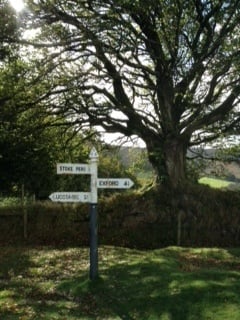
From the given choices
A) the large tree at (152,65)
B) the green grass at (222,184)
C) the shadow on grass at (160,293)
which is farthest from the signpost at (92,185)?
the green grass at (222,184)

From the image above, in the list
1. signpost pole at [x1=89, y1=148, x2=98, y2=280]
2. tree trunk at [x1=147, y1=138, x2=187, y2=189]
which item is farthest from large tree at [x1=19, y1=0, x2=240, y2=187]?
signpost pole at [x1=89, y1=148, x2=98, y2=280]

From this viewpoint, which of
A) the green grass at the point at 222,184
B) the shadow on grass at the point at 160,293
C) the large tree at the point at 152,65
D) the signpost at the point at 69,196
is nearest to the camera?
the shadow on grass at the point at 160,293

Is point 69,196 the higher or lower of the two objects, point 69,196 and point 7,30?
the lower

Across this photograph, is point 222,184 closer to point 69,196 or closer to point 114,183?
point 114,183

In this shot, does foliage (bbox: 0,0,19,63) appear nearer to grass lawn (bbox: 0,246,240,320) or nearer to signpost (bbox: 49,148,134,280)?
grass lawn (bbox: 0,246,240,320)

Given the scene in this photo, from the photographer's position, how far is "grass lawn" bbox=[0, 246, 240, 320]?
8.98 meters

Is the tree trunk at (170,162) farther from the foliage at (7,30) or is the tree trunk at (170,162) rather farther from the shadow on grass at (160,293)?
the shadow on grass at (160,293)

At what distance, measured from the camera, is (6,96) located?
20.6 meters

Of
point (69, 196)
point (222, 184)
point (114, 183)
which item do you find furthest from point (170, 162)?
point (222, 184)

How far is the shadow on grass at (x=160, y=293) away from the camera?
29.0 ft

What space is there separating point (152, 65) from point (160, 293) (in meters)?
14.7

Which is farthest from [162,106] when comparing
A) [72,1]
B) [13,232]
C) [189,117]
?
[13,232]

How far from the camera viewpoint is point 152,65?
22.9m

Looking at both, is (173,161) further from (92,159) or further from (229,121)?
(92,159)
